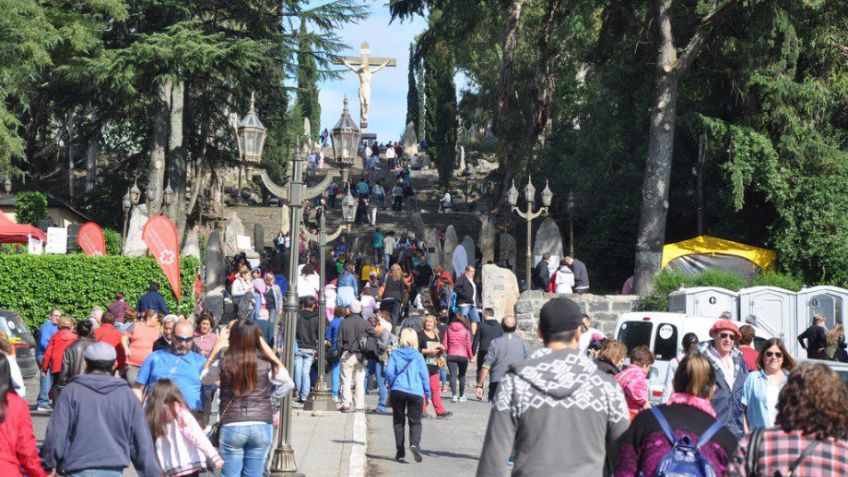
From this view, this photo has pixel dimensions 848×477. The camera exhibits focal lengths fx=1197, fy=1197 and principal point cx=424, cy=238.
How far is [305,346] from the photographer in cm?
1814

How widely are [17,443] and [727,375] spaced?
19.5ft

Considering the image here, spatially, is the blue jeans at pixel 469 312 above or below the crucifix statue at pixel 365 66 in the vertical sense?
below

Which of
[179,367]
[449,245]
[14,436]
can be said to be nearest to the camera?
[14,436]

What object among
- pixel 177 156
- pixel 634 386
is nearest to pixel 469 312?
pixel 177 156

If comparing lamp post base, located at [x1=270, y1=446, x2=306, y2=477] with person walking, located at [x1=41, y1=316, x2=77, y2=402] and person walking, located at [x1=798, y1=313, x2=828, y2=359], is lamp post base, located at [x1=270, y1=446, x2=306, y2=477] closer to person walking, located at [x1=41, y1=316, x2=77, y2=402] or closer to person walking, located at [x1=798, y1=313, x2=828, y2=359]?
person walking, located at [x1=41, y1=316, x2=77, y2=402]

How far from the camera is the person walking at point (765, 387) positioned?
869 cm

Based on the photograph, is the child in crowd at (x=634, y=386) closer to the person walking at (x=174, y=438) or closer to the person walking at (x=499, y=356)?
the person walking at (x=174, y=438)

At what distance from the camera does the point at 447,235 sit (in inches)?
1501

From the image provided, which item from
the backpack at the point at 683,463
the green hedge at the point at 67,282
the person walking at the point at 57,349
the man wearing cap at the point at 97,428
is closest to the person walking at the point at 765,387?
the backpack at the point at 683,463

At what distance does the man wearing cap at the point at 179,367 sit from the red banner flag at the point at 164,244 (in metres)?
A: 13.2

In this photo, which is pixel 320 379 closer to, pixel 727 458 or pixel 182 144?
pixel 727 458

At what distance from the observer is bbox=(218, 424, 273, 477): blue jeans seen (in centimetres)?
796

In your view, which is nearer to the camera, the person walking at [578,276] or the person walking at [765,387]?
the person walking at [765,387]

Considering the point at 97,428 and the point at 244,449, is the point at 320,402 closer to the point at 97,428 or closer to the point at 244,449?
the point at 244,449
